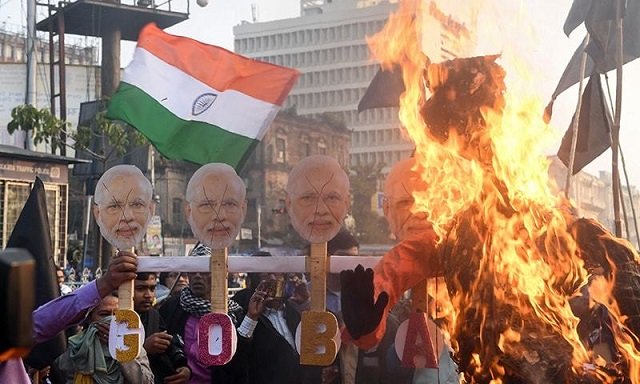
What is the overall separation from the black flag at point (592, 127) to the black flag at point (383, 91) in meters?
2.05

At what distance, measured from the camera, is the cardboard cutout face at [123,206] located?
180 inches

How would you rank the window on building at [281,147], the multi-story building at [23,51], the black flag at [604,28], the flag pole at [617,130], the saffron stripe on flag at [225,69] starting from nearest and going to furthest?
the flag pole at [617,130] < the black flag at [604,28] < the saffron stripe on flag at [225,69] < the window on building at [281,147] < the multi-story building at [23,51]

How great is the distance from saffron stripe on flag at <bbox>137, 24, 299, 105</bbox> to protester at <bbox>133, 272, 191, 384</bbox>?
3135 millimetres

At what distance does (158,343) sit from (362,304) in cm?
159

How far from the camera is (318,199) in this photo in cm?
Answer: 448

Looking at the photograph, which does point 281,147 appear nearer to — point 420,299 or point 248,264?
point 248,264

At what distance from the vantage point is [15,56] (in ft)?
169

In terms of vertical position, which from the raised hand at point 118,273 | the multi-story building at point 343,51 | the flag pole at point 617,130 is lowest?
the raised hand at point 118,273

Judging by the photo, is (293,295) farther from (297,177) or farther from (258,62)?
(258,62)

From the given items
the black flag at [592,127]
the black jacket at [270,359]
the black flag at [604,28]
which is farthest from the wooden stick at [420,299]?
the black flag at [592,127]

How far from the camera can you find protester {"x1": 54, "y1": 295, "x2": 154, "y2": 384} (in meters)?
4.62

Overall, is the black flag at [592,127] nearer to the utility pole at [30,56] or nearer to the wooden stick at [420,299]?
the wooden stick at [420,299]

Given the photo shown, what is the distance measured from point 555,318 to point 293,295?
3250 mm

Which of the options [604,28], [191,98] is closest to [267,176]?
[191,98]
